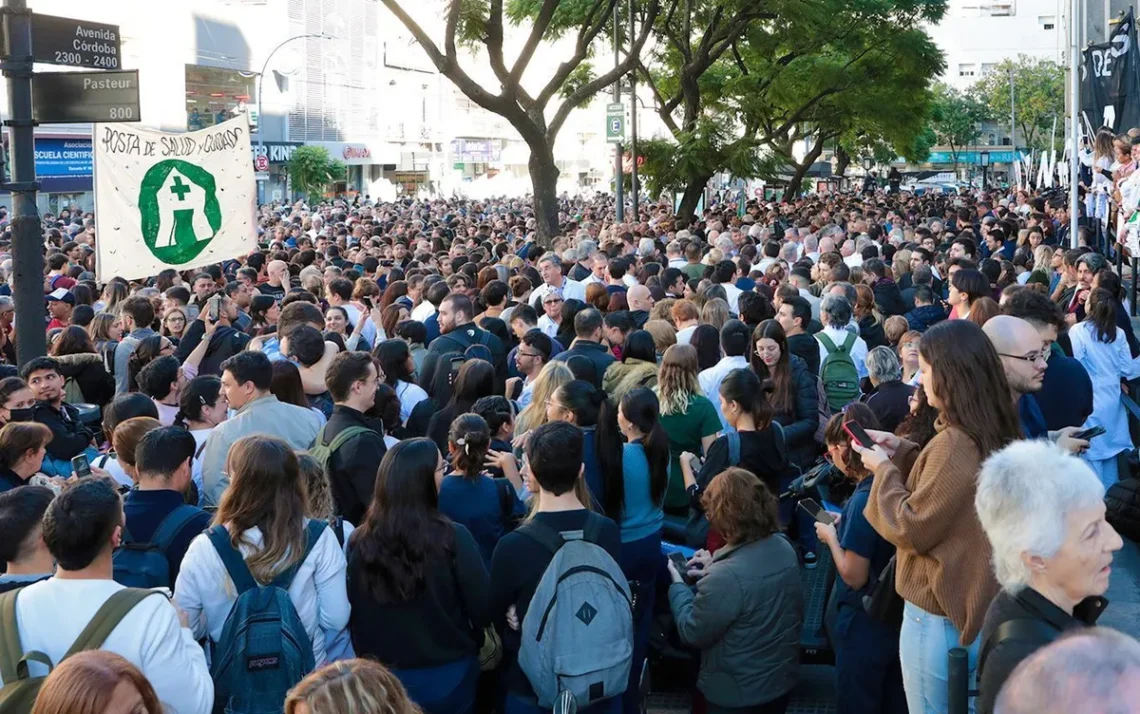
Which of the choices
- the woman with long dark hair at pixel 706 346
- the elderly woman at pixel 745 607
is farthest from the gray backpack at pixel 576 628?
the woman with long dark hair at pixel 706 346

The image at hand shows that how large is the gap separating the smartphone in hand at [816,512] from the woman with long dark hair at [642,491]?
915mm

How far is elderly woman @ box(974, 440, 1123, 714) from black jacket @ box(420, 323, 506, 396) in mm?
5228

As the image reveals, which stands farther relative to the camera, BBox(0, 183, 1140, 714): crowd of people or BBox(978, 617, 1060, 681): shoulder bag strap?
BBox(0, 183, 1140, 714): crowd of people

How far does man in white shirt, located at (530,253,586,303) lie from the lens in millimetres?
11578

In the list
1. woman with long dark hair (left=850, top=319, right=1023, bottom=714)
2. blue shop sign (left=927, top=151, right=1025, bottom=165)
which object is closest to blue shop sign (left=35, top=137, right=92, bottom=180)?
woman with long dark hair (left=850, top=319, right=1023, bottom=714)

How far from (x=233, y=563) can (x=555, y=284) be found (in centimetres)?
779

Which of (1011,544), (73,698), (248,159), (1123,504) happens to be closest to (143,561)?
(73,698)

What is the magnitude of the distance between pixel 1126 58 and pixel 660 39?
680 inches

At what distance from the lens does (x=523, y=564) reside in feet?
14.6

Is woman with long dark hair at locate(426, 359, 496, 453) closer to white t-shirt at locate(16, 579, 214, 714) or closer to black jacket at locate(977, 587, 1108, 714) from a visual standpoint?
white t-shirt at locate(16, 579, 214, 714)

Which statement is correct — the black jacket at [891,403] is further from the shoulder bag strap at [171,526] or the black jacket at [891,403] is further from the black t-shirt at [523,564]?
the shoulder bag strap at [171,526]

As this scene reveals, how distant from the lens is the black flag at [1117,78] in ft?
44.5

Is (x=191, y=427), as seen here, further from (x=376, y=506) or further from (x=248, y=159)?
(x=248, y=159)

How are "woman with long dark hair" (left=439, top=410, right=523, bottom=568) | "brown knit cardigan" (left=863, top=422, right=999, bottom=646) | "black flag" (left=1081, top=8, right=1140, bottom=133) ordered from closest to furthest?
"brown knit cardigan" (left=863, top=422, right=999, bottom=646) < "woman with long dark hair" (left=439, top=410, right=523, bottom=568) < "black flag" (left=1081, top=8, right=1140, bottom=133)
